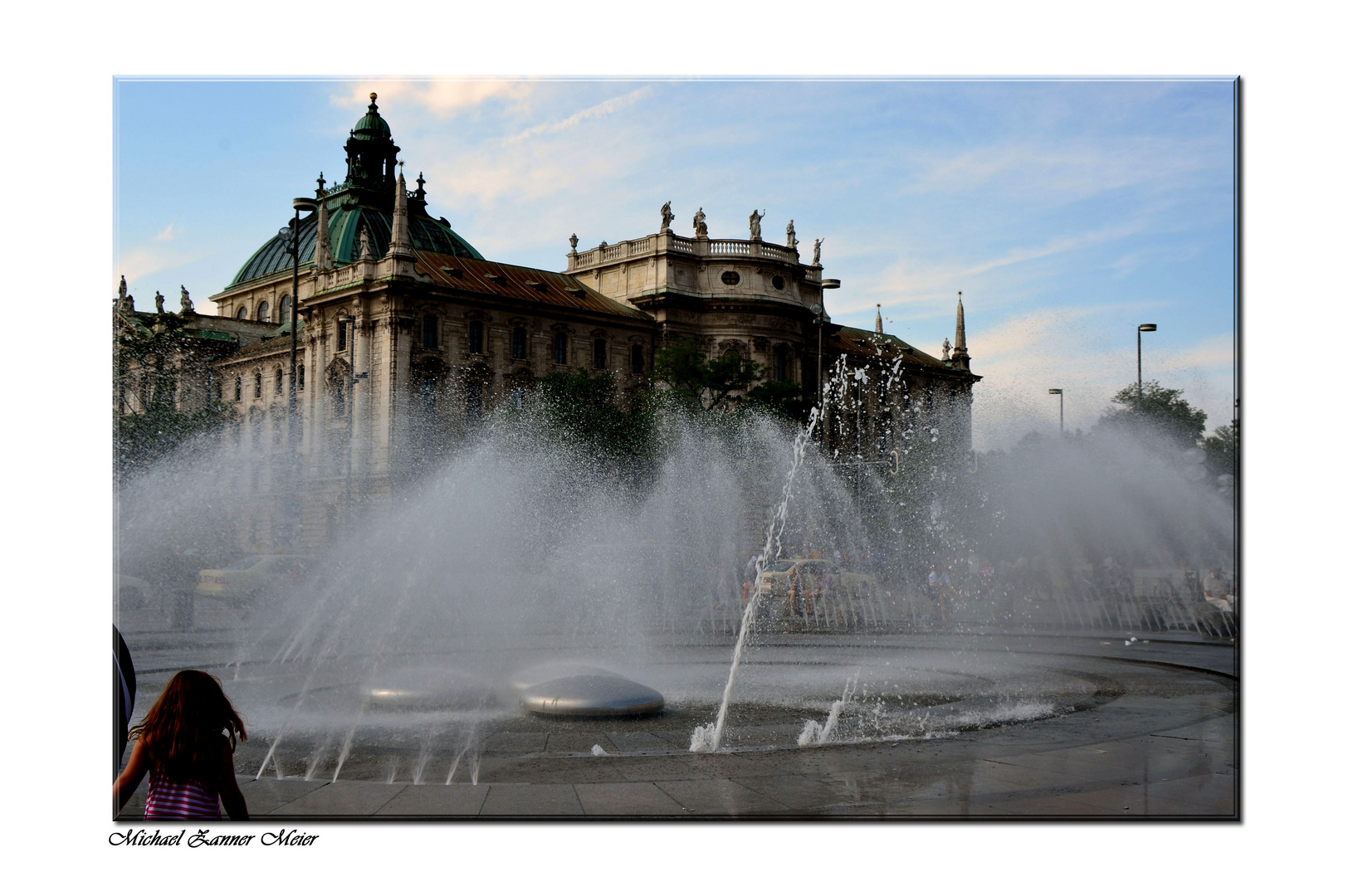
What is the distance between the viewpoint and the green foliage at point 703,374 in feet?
179

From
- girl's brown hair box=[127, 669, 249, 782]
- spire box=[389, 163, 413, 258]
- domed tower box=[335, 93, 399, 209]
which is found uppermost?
domed tower box=[335, 93, 399, 209]

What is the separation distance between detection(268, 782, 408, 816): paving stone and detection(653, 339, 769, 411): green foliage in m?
46.2

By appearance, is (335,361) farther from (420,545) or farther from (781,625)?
(781,625)

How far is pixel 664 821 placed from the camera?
22.1ft

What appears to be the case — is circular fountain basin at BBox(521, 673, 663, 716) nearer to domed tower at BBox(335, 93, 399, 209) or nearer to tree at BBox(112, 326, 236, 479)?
tree at BBox(112, 326, 236, 479)

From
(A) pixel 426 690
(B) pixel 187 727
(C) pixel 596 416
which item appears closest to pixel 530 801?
(B) pixel 187 727

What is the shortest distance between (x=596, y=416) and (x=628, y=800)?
39.7 meters

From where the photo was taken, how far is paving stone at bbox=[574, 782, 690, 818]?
708 cm

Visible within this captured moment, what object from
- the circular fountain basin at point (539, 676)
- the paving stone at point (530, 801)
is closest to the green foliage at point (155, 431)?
the circular fountain basin at point (539, 676)

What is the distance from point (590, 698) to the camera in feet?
37.2

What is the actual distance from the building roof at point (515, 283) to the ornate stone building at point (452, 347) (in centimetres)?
15

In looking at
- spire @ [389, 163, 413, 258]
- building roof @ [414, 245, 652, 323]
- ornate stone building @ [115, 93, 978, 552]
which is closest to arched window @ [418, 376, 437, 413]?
ornate stone building @ [115, 93, 978, 552]

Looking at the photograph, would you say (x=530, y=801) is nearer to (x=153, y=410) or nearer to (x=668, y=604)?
(x=153, y=410)

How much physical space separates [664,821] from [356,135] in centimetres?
8830
